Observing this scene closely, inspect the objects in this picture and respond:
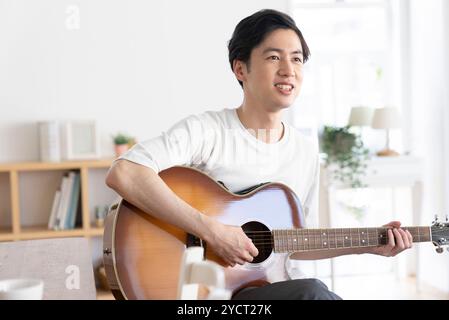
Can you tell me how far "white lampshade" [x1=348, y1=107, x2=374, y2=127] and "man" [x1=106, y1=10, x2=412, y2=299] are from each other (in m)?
1.96

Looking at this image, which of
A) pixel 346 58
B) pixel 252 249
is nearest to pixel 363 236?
pixel 252 249

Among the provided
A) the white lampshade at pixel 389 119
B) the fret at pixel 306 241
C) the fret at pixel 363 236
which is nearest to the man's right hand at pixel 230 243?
the fret at pixel 306 241

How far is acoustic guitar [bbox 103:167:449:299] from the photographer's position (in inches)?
50.6

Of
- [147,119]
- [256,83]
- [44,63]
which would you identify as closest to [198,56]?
[147,119]

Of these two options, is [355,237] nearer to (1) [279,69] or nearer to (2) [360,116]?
(1) [279,69]

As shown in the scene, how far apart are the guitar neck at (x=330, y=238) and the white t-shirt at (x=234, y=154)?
147 millimetres

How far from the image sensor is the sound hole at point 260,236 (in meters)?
1.42

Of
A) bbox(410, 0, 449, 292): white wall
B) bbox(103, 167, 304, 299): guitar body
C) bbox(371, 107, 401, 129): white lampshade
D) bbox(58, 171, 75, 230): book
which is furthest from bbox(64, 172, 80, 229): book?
bbox(103, 167, 304, 299): guitar body

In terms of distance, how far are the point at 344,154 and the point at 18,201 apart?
1.55 meters

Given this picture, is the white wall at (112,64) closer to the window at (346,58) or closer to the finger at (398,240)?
the window at (346,58)

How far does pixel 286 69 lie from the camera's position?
1.48 metres

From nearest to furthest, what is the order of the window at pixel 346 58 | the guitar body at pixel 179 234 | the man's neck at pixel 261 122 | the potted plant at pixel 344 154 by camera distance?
the guitar body at pixel 179 234
the man's neck at pixel 261 122
the potted plant at pixel 344 154
the window at pixel 346 58

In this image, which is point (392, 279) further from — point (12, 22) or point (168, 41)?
point (12, 22)

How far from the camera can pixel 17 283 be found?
0.77 meters
